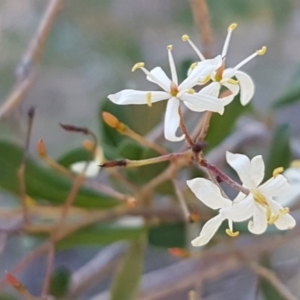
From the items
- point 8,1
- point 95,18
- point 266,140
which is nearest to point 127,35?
point 95,18

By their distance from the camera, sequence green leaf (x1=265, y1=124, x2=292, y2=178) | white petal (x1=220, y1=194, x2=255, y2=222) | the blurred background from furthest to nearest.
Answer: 1. the blurred background
2. green leaf (x1=265, y1=124, x2=292, y2=178)
3. white petal (x1=220, y1=194, x2=255, y2=222)

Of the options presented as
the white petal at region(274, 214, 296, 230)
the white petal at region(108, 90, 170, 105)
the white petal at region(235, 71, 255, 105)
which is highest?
the white petal at region(108, 90, 170, 105)

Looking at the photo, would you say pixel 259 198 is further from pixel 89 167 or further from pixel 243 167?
pixel 89 167

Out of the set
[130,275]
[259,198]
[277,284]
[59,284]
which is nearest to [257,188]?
[259,198]

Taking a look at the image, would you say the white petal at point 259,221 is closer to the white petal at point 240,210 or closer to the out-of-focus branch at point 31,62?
the white petal at point 240,210

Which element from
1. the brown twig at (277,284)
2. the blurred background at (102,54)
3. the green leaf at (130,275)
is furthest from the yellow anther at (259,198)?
the blurred background at (102,54)

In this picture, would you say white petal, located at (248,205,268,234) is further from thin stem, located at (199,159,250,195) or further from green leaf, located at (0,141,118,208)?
green leaf, located at (0,141,118,208)

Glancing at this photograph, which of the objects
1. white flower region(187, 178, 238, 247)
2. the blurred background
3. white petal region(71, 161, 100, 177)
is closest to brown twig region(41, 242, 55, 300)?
white petal region(71, 161, 100, 177)
